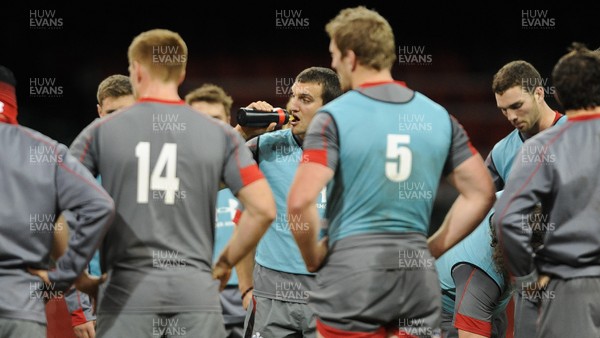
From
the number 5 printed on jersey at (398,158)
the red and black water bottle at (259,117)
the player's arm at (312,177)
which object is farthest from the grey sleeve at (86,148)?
the red and black water bottle at (259,117)

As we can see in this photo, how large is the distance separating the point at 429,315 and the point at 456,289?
1706 millimetres

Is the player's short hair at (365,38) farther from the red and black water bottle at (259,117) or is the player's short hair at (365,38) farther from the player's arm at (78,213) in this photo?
the red and black water bottle at (259,117)

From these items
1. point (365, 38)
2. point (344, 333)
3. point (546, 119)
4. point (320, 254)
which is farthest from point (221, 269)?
point (546, 119)

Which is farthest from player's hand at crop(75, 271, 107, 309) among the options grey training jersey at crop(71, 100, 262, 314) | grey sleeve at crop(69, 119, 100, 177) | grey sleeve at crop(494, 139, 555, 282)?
grey sleeve at crop(494, 139, 555, 282)

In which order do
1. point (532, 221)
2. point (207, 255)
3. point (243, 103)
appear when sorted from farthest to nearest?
point (243, 103) < point (532, 221) < point (207, 255)

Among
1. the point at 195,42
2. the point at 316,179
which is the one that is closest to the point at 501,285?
the point at 316,179

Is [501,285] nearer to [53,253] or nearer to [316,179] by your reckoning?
[316,179]

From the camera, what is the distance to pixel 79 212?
3219 millimetres

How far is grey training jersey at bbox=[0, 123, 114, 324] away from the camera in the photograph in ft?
A: 10.6

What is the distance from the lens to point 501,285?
4.78 metres

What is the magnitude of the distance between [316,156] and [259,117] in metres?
1.86

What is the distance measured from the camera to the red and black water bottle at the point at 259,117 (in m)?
4.92

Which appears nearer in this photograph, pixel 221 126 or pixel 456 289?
pixel 221 126

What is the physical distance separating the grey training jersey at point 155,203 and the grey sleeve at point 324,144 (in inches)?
15.4
